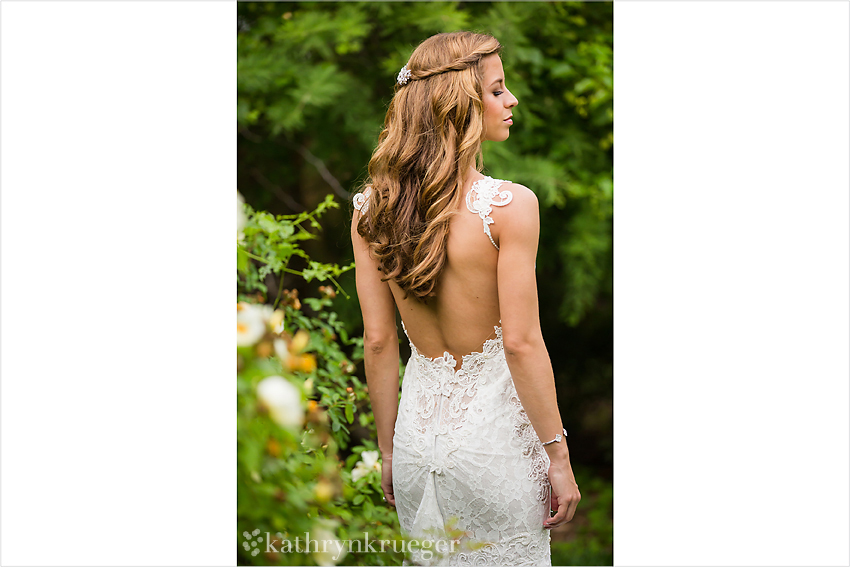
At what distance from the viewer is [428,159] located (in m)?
1.58

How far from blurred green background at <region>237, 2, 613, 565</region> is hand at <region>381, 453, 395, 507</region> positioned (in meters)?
1.38

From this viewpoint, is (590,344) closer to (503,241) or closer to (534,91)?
(534,91)

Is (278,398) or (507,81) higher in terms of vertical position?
(507,81)

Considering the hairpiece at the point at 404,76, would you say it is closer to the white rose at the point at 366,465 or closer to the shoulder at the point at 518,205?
the shoulder at the point at 518,205

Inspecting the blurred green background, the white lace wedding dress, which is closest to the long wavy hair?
the white lace wedding dress

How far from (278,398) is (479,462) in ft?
2.96

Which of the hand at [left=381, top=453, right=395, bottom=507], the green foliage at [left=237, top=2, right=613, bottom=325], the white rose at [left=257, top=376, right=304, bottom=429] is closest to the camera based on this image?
the white rose at [left=257, top=376, right=304, bottom=429]

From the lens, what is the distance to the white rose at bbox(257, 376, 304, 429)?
78 centimetres

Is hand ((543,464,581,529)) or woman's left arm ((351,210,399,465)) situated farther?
woman's left arm ((351,210,399,465))

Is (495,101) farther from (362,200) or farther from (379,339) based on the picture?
(379,339)

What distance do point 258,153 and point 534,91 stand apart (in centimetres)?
179

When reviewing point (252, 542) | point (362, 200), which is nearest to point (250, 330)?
point (252, 542)

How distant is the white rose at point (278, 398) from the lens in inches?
30.8

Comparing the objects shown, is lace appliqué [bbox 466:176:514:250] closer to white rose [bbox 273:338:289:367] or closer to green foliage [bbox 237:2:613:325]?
white rose [bbox 273:338:289:367]
